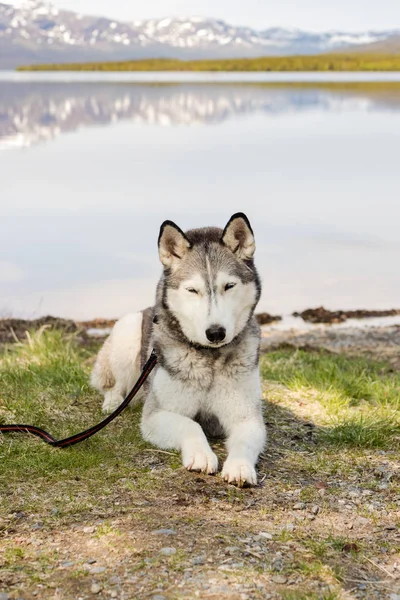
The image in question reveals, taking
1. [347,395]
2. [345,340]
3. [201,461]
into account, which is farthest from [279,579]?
[345,340]

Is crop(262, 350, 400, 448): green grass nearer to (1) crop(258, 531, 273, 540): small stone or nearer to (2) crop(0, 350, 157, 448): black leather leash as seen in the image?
(2) crop(0, 350, 157, 448): black leather leash

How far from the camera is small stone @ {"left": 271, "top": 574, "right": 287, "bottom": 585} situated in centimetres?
457

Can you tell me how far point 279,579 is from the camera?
4.60 metres

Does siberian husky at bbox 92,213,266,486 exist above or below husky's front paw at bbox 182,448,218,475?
above

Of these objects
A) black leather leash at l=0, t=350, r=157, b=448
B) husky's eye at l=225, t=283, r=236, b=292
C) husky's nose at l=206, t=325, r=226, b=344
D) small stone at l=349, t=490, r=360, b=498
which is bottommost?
small stone at l=349, t=490, r=360, b=498

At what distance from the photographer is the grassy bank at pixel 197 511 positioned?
4582mm

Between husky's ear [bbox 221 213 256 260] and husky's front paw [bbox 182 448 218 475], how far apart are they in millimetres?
1528

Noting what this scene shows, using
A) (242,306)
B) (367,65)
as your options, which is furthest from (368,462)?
(367,65)

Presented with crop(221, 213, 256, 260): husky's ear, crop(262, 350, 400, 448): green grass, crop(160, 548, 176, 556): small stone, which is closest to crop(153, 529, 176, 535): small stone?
crop(160, 548, 176, 556): small stone

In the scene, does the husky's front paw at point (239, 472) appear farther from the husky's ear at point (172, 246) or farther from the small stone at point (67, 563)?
the husky's ear at point (172, 246)

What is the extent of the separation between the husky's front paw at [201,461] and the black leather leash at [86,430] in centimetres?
92

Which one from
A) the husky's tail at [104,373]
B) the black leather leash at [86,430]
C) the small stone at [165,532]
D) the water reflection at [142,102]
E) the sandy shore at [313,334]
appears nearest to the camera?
the small stone at [165,532]

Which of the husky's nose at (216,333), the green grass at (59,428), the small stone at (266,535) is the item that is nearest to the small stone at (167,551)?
the small stone at (266,535)

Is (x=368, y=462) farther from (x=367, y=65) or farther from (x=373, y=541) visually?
(x=367, y=65)
